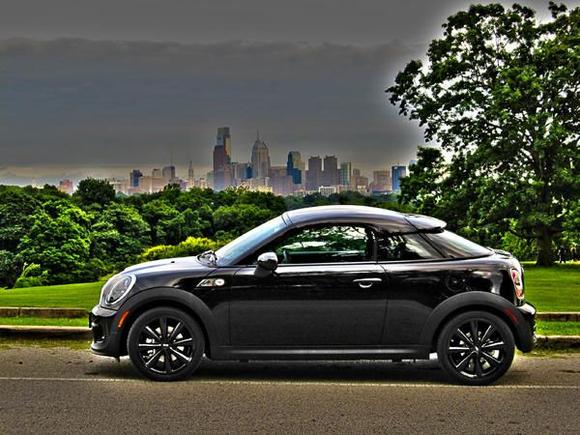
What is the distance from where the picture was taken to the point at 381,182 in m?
74.0

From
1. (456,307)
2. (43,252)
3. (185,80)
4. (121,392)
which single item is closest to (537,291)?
(456,307)

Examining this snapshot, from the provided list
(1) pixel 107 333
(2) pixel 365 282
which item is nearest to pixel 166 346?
(1) pixel 107 333

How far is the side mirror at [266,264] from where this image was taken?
7.67m

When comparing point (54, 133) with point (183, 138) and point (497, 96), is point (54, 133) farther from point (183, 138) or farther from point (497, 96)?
point (497, 96)

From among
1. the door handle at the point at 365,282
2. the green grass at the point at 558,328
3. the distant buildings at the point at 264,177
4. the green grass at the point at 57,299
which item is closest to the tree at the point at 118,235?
the distant buildings at the point at 264,177

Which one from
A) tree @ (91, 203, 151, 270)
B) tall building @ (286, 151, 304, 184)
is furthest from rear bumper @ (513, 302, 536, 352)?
tall building @ (286, 151, 304, 184)

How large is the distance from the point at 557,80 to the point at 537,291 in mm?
19409

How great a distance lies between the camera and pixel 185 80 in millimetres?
170125

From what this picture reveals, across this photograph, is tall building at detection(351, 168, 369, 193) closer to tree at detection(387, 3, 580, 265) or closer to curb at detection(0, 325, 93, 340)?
tree at detection(387, 3, 580, 265)

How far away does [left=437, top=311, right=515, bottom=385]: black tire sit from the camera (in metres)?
7.66

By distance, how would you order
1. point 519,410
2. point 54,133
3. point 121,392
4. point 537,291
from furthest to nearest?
point 54,133
point 537,291
point 121,392
point 519,410

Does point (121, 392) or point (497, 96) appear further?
point (497, 96)

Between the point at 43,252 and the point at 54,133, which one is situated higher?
the point at 54,133

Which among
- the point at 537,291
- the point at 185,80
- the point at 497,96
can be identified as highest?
the point at 185,80
